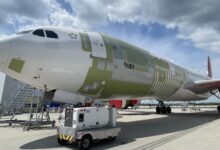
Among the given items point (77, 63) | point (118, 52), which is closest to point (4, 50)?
point (77, 63)

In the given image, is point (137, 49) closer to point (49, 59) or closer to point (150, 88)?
point (150, 88)

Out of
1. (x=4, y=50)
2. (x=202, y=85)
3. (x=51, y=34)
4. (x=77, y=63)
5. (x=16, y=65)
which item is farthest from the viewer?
(x=202, y=85)

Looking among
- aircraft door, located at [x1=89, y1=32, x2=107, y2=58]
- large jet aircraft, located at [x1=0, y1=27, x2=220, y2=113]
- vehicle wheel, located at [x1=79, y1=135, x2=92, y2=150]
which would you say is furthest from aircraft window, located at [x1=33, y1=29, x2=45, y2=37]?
vehicle wheel, located at [x1=79, y1=135, x2=92, y2=150]

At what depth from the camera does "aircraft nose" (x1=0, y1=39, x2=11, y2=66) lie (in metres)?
9.06

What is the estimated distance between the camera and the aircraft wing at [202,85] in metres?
23.8

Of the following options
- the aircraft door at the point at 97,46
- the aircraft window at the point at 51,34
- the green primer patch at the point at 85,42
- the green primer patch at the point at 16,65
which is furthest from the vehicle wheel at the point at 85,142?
the aircraft window at the point at 51,34

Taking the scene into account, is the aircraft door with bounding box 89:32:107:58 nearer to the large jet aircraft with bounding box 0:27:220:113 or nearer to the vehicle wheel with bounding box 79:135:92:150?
the large jet aircraft with bounding box 0:27:220:113

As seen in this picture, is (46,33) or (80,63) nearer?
(46,33)

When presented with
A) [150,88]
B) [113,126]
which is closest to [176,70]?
[150,88]

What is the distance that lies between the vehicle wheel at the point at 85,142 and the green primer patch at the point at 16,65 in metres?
3.79

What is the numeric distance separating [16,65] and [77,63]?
8.55 feet

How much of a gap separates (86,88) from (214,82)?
54.7 ft

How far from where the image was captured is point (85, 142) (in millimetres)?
9531

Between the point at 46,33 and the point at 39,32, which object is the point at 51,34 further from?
the point at 39,32
